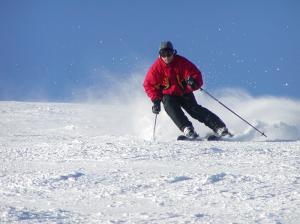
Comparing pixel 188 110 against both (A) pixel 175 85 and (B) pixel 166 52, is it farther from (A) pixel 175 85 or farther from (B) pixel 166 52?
(B) pixel 166 52

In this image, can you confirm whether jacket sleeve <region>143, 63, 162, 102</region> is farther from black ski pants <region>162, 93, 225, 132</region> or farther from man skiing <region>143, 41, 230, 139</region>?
black ski pants <region>162, 93, 225, 132</region>

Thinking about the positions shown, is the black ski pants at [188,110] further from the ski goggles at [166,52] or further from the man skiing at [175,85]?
the ski goggles at [166,52]

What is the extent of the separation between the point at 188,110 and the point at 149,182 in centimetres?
420

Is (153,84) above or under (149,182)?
above

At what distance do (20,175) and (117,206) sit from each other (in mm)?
1352

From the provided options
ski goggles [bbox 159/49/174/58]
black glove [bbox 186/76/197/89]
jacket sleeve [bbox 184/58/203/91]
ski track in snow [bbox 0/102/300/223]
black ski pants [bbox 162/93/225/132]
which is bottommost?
ski track in snow [bbox 0/102/300/223]

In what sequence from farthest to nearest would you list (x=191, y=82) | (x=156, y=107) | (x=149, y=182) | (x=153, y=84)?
(x=153, y=84), (x=156, y=107), (x=191, y=82), (x=149, y=182)

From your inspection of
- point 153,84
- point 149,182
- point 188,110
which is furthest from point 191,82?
point 149,182

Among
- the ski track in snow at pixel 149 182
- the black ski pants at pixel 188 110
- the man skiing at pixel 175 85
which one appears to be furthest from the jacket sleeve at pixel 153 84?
the ski track in snow at pixel 149 182

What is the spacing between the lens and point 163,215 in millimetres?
3379

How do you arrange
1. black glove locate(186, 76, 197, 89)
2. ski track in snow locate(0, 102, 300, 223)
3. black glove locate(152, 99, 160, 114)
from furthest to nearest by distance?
black glove locate(152, 99, 160, 114) → black glove locate(186, 76, 197, 89) → ski track in snow locate(0, 102, 300, 223)

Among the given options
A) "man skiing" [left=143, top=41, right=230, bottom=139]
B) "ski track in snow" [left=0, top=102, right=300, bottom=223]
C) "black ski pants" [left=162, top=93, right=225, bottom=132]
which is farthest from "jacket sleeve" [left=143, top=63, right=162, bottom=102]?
"ski track in snow" [left=0, top=102, right=300, bottom=223]

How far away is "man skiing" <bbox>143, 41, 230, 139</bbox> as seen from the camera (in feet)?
27.0

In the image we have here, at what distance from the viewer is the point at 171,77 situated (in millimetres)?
8367
